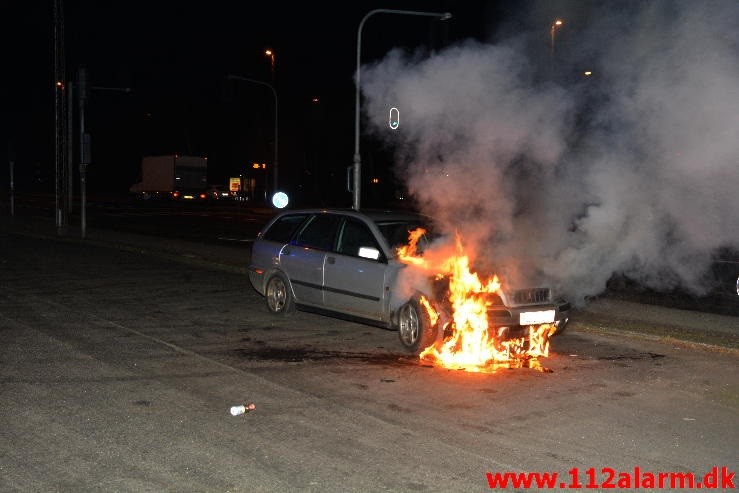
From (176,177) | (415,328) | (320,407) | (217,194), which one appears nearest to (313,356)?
(415,328)

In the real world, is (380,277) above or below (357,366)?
above

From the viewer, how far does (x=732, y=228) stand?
1061 centimetres

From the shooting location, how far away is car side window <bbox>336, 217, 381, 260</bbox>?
933cm

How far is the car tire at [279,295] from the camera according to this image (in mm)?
10545

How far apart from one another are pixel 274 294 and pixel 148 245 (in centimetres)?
1098

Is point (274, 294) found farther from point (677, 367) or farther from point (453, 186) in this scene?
point (677, 367)

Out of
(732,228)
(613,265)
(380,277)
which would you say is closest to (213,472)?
(380,277)

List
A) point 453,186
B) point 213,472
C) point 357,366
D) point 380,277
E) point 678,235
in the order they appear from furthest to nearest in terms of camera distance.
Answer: point 453,186 → point 678,235 → point 380,277 → point 357,366 → point 213,472

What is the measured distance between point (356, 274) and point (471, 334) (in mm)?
1733

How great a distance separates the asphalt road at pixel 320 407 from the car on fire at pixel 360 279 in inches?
14.4

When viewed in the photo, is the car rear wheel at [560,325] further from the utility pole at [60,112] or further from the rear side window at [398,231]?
the utility pole at [60,112]

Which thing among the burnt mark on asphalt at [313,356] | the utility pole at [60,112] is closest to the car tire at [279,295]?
the burnt mark on asphalt at [313,356]

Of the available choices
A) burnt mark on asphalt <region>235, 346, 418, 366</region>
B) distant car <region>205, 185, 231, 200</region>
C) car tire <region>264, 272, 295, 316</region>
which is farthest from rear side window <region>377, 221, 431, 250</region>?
distant car <region>205, 185, 231, 200</region>

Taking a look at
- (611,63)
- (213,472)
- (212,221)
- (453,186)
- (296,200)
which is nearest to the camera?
(213,472)
